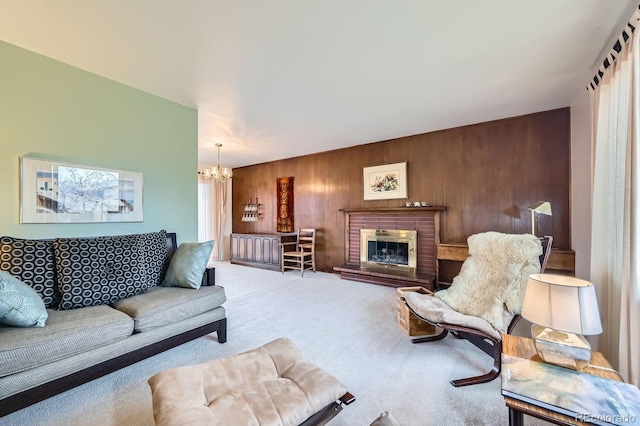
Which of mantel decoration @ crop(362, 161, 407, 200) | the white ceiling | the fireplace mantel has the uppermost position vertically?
the white ceiling

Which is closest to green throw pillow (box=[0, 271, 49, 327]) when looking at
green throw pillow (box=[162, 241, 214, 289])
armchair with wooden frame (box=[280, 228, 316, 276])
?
green throw pillow (box=[162, 241, 214, 289])

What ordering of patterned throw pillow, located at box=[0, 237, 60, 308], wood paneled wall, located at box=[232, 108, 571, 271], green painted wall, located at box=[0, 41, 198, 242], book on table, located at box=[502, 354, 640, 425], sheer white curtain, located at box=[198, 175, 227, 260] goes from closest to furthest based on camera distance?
book on table, located at box=[502, 354, 640, 425] → patterned throw pillow, located at box=[0, 237, 60, 308] → green painted wall, located at box=[0, 41, 198, 242] → wood paneled wall, located at box=[232, 108, 571, 271] → sheer white curtain, located at box=[198, 175, 227, 260]

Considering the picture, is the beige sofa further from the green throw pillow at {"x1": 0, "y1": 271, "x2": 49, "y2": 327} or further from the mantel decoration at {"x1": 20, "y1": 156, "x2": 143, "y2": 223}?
the mantel decoration at {"x1": 20, "y1": 156, "x2": 143, "y2": 223}

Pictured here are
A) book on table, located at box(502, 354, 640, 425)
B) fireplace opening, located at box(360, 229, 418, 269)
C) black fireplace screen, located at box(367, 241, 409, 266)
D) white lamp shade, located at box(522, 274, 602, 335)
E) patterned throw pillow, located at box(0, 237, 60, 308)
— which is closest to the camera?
book on table, located at box(502, 354, 640, 425)

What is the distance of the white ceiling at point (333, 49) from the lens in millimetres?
1805

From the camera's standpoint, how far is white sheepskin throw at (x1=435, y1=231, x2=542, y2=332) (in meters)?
2.10

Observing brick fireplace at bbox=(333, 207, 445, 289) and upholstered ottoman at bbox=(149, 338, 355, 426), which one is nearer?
upholstered ottoman at bbox=(149, 338, 355, 426)

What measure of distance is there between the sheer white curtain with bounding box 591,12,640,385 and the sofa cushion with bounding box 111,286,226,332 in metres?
2.98

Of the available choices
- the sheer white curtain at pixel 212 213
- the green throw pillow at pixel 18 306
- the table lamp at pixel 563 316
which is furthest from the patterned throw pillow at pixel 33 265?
the sheer white curtain at pixel 212 213

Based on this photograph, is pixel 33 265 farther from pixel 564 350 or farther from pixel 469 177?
pixel 469 177

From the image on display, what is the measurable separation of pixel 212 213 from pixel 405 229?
5128 mm

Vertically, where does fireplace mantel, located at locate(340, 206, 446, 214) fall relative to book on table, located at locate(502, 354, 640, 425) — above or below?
above

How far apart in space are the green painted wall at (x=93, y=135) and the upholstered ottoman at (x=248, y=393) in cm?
223

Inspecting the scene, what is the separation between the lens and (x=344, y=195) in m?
5.61
